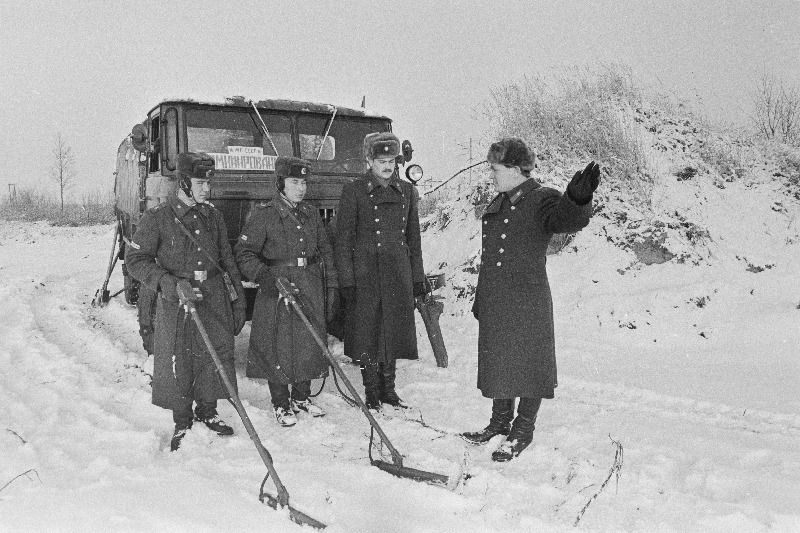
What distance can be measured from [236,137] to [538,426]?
385 cm

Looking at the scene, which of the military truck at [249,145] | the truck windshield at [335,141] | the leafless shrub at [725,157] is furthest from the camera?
the leafless shrub at [725,157]

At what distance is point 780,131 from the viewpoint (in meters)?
9.16

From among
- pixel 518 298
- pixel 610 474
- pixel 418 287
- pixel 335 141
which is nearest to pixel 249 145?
pixel 335 141

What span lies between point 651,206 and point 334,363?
19.2 feet

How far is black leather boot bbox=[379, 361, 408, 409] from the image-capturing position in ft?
14.7

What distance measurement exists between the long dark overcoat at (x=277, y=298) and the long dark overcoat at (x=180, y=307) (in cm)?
30

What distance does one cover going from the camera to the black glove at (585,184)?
275cm


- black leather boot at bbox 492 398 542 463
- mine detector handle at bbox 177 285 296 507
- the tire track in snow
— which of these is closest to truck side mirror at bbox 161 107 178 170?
mine detector handle at bbox 177 285 296 507

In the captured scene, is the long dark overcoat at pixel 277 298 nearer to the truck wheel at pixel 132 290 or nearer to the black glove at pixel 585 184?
the black glove at pixel 585 184

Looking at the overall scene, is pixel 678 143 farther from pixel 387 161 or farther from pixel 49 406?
pixel 49 406

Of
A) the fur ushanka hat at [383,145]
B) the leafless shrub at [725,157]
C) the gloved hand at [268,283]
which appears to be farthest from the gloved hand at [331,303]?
the leafless shrub at [725,157]

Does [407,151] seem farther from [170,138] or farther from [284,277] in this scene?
[284,277]

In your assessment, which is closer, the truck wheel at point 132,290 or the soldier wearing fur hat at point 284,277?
the soldier wearing fur hat at point 284,277

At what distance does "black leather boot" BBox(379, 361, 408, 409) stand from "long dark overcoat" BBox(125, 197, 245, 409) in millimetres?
1183
